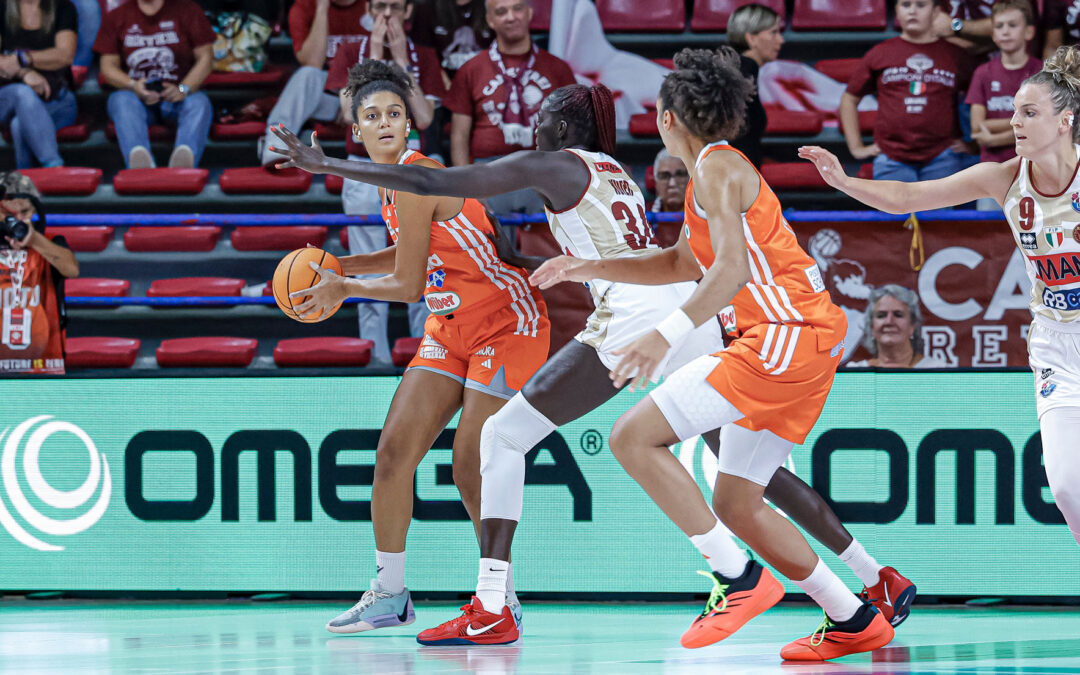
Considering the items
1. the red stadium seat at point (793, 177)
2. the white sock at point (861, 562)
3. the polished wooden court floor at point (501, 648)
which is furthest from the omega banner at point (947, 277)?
the white sock at point (861, 562)

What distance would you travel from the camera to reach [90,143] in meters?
9.59

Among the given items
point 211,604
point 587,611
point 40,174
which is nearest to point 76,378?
point 211,604

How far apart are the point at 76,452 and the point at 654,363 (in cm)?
333

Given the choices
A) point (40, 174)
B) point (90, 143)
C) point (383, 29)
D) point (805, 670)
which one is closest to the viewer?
point (805, 670)

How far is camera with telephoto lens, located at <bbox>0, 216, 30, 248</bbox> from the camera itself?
6.50 m

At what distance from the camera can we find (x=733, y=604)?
3.68 m

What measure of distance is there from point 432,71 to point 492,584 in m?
5.11

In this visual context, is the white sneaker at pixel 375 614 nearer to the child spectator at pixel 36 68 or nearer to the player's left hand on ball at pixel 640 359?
the player's left hand on ball at pixel 640 359

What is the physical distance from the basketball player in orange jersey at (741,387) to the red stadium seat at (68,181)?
21.0 feet

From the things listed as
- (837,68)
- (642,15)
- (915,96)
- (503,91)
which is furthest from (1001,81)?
(503,91)

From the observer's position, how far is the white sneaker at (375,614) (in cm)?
454

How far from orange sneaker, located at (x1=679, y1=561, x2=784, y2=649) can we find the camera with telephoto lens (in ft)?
15.0

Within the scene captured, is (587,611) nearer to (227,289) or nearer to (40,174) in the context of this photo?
(227,289)

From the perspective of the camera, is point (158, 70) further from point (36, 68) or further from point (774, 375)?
point (774, 375)
